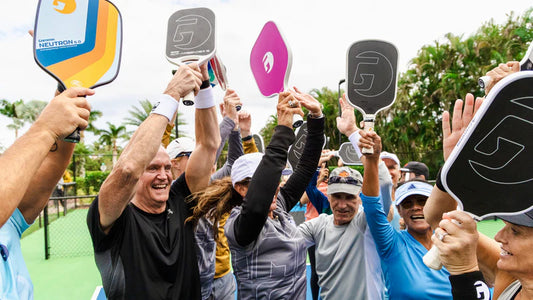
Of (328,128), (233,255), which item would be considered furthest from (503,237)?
(328,128)

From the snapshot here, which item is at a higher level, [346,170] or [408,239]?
[346,170]

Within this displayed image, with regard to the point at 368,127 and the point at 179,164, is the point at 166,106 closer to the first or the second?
the point at 368,127

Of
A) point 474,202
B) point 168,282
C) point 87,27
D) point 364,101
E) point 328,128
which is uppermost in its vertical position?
point 87,27

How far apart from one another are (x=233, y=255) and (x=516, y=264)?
1379 mm

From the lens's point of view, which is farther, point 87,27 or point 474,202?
point 87,27

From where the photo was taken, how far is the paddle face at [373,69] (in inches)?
93.5

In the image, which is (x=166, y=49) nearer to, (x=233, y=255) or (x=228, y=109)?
(x=228, y=109)

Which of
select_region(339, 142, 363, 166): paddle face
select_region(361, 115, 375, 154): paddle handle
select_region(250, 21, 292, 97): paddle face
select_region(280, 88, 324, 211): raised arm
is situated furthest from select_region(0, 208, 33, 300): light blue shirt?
select_region(339, 142, 363, 166): paddle face

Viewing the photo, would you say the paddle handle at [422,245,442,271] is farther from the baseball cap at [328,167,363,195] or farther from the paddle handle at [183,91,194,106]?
the baseball cap at [328,167,363,195]

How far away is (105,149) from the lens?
46594 mm

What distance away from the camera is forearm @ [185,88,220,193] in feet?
7.84

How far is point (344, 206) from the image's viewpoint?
2.78 metres

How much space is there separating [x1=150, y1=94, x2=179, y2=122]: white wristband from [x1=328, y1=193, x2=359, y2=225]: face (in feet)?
5.02

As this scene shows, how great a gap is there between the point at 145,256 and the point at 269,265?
0.67 meters
